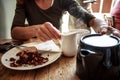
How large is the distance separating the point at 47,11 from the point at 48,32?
49 centimetres

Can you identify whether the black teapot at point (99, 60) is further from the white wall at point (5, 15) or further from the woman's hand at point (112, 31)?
the white wall at point (5, 15)

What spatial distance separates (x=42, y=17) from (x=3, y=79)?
0.84 m

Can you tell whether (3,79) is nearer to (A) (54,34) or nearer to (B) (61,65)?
(B) (61,65)

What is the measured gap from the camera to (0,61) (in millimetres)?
887

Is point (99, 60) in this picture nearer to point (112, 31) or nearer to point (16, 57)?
point (112, 31)

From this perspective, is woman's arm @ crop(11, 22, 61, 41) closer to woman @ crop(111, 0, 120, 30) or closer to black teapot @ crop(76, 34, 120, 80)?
black teapot @ crop(76, 34, 120, 80)

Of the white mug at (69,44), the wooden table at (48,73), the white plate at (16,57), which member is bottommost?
the wooden table at (48,73)

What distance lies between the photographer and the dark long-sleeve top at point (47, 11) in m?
1.43

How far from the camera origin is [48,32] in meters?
1.02

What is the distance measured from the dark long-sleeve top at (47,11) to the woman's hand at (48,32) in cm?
40

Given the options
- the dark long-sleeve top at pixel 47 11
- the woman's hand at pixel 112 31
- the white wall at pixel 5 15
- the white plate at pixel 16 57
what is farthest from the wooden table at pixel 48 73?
the white wall at pixel 5 15

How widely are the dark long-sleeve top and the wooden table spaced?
0.66 metres

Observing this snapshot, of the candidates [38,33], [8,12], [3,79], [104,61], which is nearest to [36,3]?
[38,33]

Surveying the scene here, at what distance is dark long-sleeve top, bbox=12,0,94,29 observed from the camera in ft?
4.68
